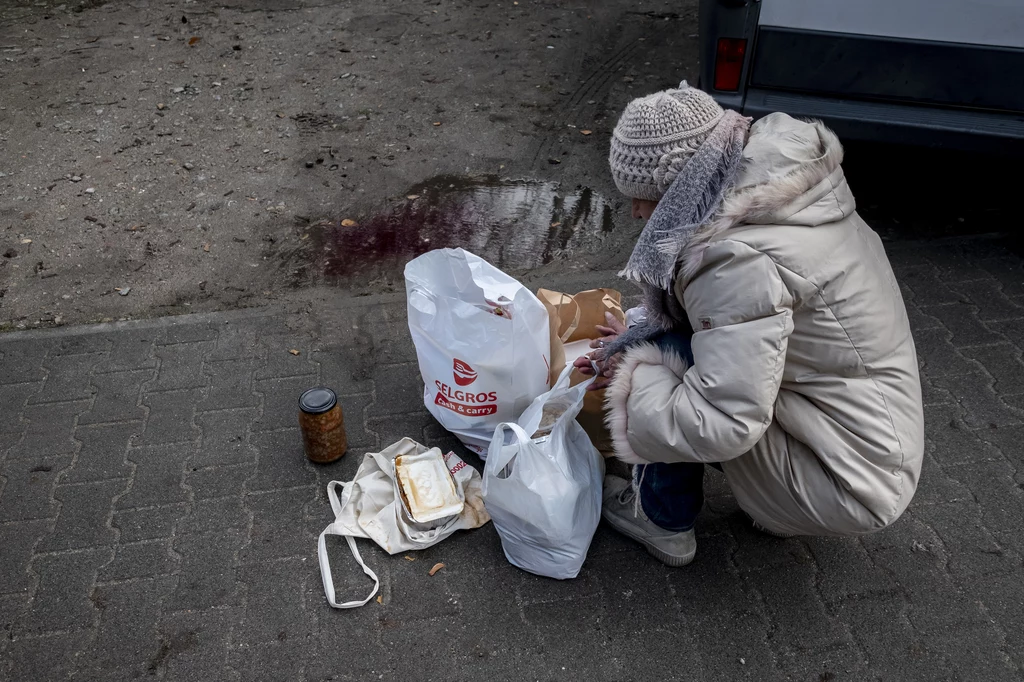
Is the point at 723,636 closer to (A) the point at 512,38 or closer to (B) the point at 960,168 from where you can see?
(B) the point at 960,168

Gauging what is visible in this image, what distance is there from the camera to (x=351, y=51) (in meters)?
6.09

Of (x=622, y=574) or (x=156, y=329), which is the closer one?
(x=622, y=574)

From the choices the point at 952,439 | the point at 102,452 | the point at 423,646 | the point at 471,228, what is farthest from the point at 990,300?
the point at 102,452

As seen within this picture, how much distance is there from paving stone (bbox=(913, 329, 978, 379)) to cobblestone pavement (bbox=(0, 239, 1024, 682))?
1 centimetres

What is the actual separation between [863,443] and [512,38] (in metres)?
5.06

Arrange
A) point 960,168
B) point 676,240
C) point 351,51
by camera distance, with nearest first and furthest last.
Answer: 1. point 676,240
2. point 960,168
3. point 351,51

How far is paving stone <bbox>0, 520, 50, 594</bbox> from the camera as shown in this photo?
2.40m

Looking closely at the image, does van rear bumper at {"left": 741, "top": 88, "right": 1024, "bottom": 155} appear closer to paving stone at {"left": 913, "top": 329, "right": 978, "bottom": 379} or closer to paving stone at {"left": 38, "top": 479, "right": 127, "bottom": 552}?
paving stone at {"left": 913, "top": 329, "right": 978, "bottom": 379}

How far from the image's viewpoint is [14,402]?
10.1ft

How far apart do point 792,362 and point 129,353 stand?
2597 mm

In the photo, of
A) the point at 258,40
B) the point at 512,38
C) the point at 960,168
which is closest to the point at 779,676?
the point at 960,168

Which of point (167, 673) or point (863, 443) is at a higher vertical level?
point (863, 443)

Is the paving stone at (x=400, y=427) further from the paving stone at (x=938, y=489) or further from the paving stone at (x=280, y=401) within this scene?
the paving stone at (x=938, y=489)

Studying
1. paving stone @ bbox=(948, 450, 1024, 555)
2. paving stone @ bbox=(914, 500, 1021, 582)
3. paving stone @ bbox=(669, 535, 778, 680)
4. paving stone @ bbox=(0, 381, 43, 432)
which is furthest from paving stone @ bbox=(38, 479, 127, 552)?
paving stone @ bbox=(948, 450, 1024, 555)
